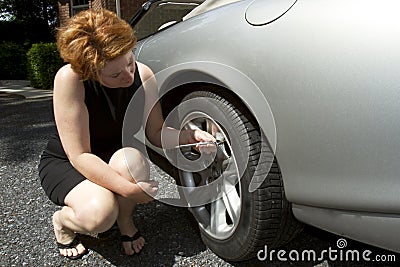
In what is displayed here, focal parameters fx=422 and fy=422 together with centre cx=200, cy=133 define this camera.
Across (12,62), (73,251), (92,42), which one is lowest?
(73,251)

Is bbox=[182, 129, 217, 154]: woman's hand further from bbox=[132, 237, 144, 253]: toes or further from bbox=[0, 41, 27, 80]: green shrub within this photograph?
bbox=[0, 41, 27, 80]: green shrub

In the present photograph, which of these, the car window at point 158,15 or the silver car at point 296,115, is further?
the car window at point 158,15

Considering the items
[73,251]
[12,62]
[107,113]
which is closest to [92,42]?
[107,113]

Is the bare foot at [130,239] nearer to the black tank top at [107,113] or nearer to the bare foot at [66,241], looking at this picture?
the bare foot at [66,241]

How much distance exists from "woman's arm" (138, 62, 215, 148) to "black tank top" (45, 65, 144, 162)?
0.10ft

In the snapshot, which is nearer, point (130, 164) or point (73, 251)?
point (130, 164)

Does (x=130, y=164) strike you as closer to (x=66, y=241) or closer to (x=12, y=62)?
(x=66, y=241)

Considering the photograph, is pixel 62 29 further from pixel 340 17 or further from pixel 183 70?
pixel 340 17

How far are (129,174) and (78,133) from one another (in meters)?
0.27

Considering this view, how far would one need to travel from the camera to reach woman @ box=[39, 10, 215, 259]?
1642mm

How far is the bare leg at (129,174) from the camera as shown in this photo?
177 centimetres

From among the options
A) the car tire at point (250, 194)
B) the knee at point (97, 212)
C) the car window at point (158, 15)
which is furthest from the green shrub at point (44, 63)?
the car tire at point (250, 194)

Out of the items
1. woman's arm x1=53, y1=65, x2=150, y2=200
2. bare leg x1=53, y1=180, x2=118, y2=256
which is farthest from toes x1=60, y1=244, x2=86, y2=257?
woman's arm x1=53, y1=65, x2=150, y2=200

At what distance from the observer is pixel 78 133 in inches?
68.5
